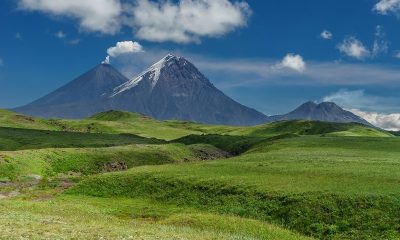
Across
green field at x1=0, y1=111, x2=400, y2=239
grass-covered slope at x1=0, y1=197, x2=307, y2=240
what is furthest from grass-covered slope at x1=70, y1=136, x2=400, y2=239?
grass-covered slope at x1=0, y1=197, x2=307, y2=240

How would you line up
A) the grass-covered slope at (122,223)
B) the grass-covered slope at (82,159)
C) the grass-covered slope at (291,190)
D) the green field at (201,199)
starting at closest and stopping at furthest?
the grass-covered slope at (122,223)
the green field at (201,199)
the grass-covered slope at (291,190)
the grass-covered slope at (82,159)

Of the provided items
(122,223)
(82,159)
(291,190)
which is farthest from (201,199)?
(82,159)

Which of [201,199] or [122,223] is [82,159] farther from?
[122,223]

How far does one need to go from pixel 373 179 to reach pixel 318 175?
786 cm

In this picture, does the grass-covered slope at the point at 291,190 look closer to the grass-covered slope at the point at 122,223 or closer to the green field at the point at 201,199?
the green field at the point at 201,199

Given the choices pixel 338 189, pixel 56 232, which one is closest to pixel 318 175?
pixel 338 189

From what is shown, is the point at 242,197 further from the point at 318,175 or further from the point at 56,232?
the point at 56,232

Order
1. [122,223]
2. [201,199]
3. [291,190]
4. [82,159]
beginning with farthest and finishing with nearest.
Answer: [82,159] < [201,199] < [291,190] < [122,223]

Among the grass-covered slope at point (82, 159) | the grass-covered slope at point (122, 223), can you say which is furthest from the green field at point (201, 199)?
the grass-covered slope at point (82, 159)

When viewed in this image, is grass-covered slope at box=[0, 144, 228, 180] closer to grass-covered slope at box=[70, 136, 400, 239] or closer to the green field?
the green field

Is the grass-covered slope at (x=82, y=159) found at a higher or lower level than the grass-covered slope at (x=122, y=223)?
higher

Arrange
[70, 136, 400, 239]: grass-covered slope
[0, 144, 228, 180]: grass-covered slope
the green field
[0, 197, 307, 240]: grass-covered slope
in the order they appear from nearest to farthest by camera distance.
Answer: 1. [0, 197, 307, 240]: grass-covered slope
2. the green field
3. [70, 136, 400, 239]: grass-covered slope
4. [0, 144, 228, 180]: grass-covered slope

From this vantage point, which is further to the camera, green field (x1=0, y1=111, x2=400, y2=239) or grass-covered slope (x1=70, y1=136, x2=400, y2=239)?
grass-covered slope (x1=70, y1=136, x2=400, y2=239)

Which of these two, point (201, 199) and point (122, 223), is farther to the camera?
point (201, 199)
